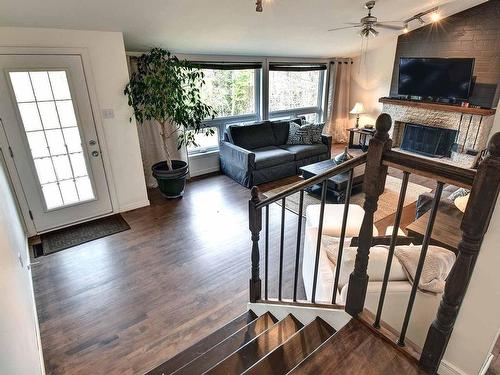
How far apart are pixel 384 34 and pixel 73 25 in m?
5.28

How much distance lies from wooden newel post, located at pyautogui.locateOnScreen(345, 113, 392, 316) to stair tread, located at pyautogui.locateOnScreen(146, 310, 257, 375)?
3.38 feet

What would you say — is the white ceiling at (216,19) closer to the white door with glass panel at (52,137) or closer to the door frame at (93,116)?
the door frame at (93,116)

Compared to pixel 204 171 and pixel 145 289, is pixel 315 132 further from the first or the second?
pixel 145 289

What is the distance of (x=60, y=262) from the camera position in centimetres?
310

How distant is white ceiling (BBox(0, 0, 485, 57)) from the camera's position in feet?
9.18

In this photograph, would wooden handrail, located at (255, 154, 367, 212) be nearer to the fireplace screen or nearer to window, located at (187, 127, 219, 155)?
window, located at (187, 127, 219, 155)

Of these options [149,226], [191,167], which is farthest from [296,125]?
[149,226]

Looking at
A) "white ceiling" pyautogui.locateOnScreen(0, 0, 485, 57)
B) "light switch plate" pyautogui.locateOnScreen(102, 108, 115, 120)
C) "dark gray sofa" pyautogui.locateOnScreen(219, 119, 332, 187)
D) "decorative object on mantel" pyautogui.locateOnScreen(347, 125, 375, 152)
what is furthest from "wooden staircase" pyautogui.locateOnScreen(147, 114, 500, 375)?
"decorative object on mantel" pyautogui.locateOnScreen(347, 125, 375, 152)

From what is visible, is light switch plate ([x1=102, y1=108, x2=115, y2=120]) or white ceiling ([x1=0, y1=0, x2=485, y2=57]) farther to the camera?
light switch plate ([x1=102, y1=108, x2=115, y2=120])

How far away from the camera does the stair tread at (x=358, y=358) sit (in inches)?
47.8

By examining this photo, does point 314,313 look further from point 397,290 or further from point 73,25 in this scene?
point 73,25

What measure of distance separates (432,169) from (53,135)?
3.79m

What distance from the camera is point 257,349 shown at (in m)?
1.73

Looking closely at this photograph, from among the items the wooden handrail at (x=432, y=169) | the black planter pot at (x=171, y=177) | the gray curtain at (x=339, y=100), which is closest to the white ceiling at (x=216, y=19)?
the gray curtain at (x=339, y=100)
